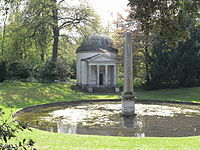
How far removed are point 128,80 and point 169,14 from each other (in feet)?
34.1

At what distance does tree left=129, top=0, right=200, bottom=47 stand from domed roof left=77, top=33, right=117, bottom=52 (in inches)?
1180

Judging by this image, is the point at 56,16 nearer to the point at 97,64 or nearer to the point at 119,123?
the point at 97,64

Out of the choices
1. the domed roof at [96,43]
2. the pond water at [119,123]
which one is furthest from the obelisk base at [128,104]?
the domed roof at [96,43]

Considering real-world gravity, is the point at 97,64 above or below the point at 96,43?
below

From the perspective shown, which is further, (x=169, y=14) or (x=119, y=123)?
(x=119, y=123)

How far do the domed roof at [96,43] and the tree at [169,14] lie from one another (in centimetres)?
2997

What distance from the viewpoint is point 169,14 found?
21.2 feet

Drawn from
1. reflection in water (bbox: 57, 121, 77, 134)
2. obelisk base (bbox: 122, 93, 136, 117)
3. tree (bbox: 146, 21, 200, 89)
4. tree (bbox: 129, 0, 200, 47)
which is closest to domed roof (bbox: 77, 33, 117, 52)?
tree (bbox: 146, 21, 200, 89)

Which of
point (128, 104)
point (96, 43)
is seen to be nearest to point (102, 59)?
point (96, 43)

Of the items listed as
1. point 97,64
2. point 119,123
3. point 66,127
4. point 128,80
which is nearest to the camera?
point 66,127

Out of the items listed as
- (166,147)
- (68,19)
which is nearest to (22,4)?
(68,19)

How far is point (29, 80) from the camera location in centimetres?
3684

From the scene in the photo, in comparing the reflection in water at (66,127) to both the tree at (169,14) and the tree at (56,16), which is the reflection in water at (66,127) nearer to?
the tree at (169,14)

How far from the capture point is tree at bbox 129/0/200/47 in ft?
20.1
